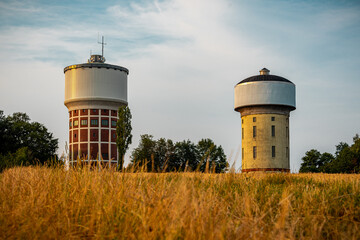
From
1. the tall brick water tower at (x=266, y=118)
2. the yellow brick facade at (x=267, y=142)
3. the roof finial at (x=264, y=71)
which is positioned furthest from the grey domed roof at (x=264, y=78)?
the yellow brick facade at (x=267, y=142)

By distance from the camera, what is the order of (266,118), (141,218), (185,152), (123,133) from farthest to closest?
(185,152) < (123,133) < (266,118) < (141,218)

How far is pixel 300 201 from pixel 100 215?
3512mm

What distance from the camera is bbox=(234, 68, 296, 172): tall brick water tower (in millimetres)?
51781

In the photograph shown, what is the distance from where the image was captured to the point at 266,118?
52.5 metres

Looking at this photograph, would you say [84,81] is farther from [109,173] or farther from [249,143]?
[109,173]

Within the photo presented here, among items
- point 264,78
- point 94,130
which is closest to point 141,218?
point 264,78

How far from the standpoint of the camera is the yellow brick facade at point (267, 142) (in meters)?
52.4

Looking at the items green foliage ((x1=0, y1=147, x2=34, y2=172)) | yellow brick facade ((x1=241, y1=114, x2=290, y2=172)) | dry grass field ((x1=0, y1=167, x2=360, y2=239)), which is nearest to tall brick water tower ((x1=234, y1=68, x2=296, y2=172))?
yellow brick facade ((x1=241, y1=114, x2=290, y2=172))

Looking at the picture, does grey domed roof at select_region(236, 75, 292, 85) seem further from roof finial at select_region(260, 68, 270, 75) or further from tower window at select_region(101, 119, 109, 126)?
tower window at select_region(101, 119, 109, 126)

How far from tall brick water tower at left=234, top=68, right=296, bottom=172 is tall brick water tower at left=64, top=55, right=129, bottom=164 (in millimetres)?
19558

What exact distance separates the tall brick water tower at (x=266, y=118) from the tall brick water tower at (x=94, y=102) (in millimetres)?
19558

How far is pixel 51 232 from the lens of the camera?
178 inches

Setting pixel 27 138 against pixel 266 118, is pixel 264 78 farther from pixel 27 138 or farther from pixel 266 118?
pixel 27 138

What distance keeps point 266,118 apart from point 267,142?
2891 mm
